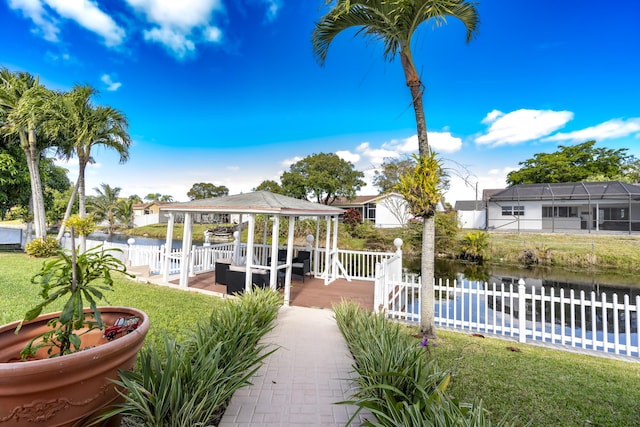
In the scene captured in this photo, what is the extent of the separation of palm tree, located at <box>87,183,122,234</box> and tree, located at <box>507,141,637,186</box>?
188 feet

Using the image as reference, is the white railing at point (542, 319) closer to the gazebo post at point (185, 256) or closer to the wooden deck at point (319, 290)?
the wooden deck at point (319, 290)

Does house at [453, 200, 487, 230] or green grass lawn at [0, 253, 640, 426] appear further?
house at [453, 200, 487, 230]

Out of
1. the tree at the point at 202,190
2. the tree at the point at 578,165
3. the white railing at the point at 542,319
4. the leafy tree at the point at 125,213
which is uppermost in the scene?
the tree at the point at 578,165

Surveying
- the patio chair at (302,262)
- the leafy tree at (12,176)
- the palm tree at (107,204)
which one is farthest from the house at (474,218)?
the palm tree at (107,204)

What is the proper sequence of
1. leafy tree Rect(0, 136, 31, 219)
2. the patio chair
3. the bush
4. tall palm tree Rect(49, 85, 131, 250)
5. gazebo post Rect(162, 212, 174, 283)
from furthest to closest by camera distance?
leafy tree Rect(0, 136, 31, 219), the bush, tall palm tree Rect(49, 85, 131, 250), the patio chair, gazebo post Rect(162, 212, 174, 283)

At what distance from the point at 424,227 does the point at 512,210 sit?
93.3 feet

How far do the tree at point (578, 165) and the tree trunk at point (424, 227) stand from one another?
42126 millimetres

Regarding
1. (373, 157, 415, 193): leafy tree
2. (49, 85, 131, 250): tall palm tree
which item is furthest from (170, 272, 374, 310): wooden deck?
(373, 157, 415, 193): leafy tree

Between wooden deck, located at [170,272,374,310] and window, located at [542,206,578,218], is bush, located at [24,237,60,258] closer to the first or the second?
wooden deck, located at [170,272,374,310]

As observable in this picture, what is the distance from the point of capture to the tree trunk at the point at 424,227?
4703 mm

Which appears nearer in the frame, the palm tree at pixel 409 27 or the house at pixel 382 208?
the palm tree at pixel 409 27

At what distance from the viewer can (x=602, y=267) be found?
47.7ft

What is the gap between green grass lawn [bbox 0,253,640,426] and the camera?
2719 millimetres

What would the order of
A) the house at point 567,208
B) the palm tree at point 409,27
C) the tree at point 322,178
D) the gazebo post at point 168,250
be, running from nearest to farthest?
the palm tree at point 409,27, the gazebo post at point 168,250, the house at point 567,208, the tree at point 322,178
